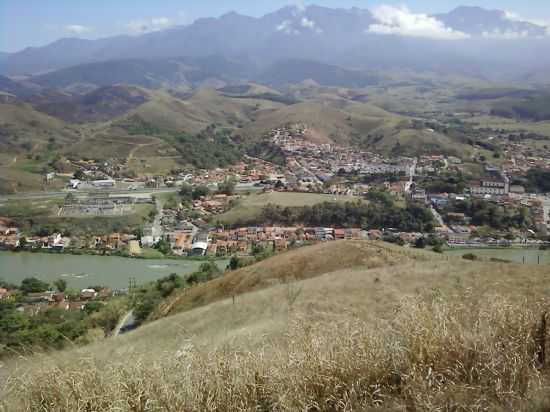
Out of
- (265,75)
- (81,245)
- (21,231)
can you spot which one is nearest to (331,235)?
(81,245)

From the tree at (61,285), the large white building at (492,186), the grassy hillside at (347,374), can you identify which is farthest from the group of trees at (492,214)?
the grassy hillside at (347,374)

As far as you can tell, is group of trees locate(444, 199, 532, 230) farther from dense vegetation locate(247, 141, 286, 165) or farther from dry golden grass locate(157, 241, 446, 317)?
dense vegetation locate(247, 141, 286, 165)

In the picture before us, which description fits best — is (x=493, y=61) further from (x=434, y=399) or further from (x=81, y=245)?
(x=434, y=399)

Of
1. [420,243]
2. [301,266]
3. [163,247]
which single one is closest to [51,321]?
[301,266]

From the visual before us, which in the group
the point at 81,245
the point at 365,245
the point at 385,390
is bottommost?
the point at 81,245

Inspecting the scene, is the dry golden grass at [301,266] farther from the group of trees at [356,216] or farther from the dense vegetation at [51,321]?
the group of trees at [356,216]

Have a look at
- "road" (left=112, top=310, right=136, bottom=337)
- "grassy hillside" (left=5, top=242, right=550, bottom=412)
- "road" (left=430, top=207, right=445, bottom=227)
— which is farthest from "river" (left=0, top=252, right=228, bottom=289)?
"grassy hillside" (left=5, top=242, right=550, bottom=412)
